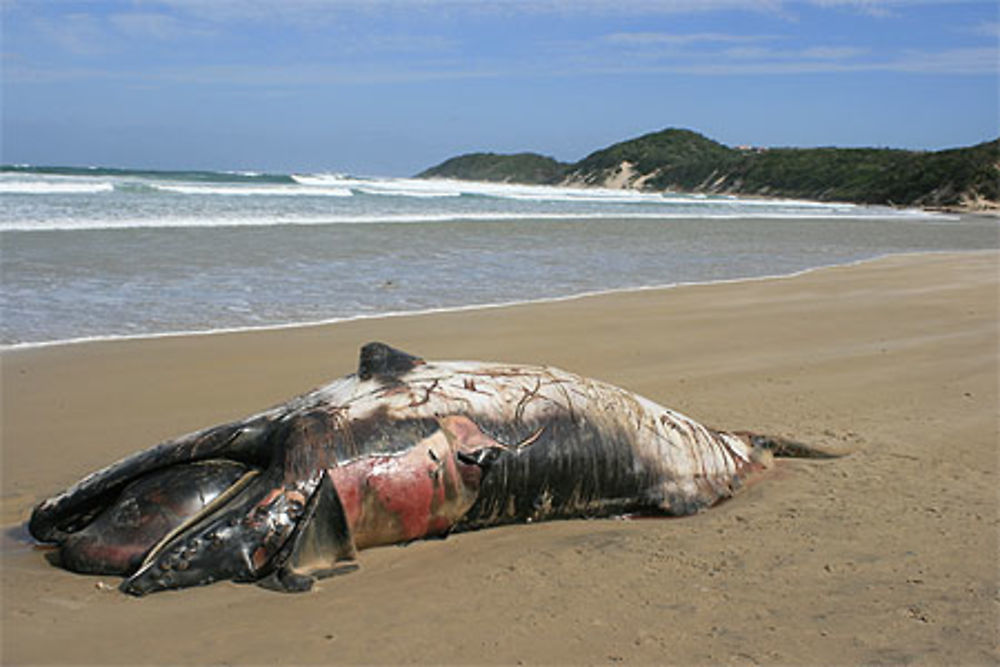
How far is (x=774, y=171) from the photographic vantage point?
282 feet

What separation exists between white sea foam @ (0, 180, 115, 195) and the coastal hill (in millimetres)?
42809

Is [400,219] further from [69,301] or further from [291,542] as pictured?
[291,542]

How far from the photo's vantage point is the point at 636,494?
433 cm

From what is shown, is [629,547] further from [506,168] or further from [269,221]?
[506,168]

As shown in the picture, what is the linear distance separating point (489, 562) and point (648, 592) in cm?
65

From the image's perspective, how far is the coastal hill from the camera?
56469 millimetres

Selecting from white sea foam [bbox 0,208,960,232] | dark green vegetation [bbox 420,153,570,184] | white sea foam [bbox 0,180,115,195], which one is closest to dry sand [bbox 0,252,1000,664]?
white sea foam [bbox 0,208,960,232]

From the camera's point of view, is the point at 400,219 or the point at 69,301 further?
the point at 400,219

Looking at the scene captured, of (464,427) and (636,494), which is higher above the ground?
(464,427)

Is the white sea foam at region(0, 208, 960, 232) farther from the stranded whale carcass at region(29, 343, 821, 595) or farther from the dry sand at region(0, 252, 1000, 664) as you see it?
the stranded whale carcass at region(29, 343, 821, 595)

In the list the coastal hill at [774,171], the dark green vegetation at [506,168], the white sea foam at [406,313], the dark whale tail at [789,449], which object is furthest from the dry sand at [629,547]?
the dark green vegetation at [506,168]

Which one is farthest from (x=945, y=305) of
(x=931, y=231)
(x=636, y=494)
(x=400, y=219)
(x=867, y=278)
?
(x=931, y=231)

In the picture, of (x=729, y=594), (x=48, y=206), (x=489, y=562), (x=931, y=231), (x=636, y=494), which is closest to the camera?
(x=729, y=594)

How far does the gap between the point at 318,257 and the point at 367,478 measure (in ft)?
39.0
